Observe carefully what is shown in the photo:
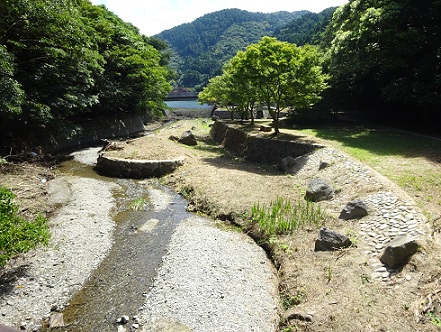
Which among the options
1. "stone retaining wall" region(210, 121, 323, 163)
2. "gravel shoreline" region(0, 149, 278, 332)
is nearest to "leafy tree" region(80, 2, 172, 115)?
"stone retaining wall" region(210, 121, 323, 163)

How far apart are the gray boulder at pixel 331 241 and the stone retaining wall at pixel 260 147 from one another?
36.0 ft

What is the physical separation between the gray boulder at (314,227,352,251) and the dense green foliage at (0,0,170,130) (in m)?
14.1

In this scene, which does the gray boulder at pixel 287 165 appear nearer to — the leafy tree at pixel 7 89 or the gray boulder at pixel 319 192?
the gray boulder at pixel 319 192

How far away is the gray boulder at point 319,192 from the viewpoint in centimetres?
1259

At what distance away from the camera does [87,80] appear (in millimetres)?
21766

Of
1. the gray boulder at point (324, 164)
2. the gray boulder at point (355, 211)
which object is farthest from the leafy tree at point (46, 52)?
the gray boulder at point (355, 211)

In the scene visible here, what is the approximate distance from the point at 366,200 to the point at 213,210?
602 centimetres

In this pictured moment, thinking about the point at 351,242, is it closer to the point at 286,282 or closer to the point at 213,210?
the point at 286,282

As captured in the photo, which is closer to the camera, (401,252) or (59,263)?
(401,252)

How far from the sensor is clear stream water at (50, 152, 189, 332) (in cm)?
702

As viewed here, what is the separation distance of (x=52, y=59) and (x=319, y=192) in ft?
59.8

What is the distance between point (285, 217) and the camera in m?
11.2

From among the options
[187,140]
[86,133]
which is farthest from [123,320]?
[86,133]

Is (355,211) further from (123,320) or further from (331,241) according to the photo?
(123,320)
